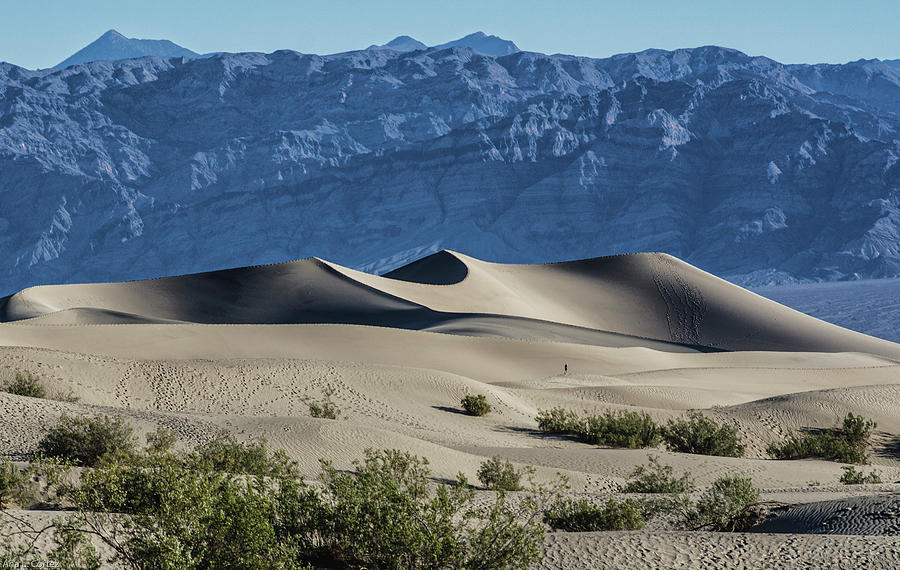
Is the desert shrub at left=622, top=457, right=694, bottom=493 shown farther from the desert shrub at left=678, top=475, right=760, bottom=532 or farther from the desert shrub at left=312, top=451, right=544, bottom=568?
the desert shrub at left=312, top=451, right=544, bottom=568

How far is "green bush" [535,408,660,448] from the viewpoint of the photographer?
Result: 1830 cm

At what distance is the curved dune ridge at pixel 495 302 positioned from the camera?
57.9m

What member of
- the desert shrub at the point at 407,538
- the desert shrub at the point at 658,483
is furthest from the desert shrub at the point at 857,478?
the desert shrub at the point at 407,538

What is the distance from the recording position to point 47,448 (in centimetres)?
1270

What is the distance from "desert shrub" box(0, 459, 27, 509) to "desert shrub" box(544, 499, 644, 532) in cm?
465

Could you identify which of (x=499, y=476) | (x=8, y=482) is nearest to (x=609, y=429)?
(x=499, y=476)

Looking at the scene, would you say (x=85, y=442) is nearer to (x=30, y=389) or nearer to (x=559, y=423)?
(x=30, y=389)

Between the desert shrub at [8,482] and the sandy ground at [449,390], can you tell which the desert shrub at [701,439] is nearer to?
the sandy ground at [449,390]

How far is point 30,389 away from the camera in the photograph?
61.8 ft

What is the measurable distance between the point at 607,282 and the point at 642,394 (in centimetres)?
5001

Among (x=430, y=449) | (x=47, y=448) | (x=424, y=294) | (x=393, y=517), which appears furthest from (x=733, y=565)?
(x=424, y=294)

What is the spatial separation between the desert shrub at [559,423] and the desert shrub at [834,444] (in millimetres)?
3380

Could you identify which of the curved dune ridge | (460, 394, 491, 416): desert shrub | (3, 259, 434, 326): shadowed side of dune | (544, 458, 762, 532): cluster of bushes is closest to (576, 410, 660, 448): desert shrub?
(460, 394, 491, 416): desert shrub

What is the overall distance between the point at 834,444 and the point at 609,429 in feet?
11.9
